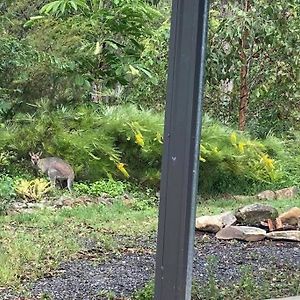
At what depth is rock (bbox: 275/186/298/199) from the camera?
70.7 inches

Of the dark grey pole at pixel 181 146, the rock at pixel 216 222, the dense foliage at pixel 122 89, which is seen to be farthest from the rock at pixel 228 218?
the dark grey pole at pixel 181 146

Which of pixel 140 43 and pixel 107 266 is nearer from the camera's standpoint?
pixel 107 266

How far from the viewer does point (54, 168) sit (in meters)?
1.93

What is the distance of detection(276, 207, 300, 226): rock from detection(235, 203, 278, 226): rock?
0.02 metres

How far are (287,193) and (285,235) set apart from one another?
20 centimetres

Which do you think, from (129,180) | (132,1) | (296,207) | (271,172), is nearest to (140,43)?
(132,1)

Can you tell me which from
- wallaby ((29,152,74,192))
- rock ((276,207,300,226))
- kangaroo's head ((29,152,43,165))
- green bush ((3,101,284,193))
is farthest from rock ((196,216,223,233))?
kangaroo's head ((29,152,43,165))

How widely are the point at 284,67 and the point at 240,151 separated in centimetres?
34

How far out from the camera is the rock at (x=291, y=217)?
1746 mm

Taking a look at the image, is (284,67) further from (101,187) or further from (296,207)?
(101,187)

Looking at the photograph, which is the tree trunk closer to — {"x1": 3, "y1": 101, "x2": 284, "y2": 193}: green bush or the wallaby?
{"x1": 3, "y1": 101, "x2": 284, "y2": 193}: green bush

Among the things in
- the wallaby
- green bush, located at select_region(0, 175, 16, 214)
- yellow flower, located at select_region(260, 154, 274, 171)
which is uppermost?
yellow flower, located at select_region(260, 154, 274, 171)

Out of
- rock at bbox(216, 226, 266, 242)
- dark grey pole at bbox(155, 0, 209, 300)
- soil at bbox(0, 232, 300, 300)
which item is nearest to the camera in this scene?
dark grey pole at bbox(155, 0, 209, 300)

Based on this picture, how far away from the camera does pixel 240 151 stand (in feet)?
6.29
